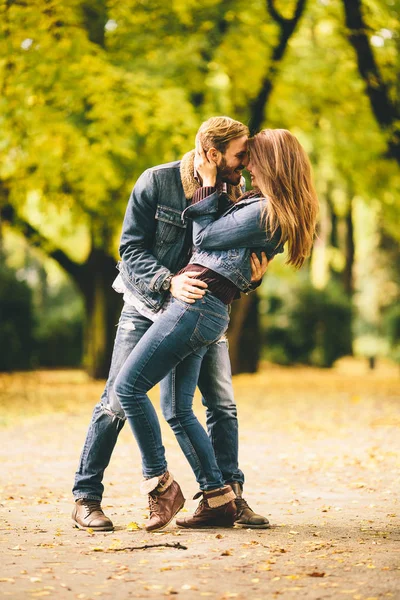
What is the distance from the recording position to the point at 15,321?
67.3 ft

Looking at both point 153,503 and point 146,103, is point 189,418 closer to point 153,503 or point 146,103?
point 153,503

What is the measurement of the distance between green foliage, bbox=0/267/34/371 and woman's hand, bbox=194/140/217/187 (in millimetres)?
15609

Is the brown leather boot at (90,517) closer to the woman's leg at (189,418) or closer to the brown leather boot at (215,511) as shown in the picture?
the brown leather boot at (215,511)

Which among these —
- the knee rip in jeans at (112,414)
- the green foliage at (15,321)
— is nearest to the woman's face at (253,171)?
the knee rip in jeans at (112,414)

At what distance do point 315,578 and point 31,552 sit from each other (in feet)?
4.61

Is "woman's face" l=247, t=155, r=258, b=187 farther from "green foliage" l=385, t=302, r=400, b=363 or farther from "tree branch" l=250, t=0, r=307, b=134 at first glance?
"green foliage" l=385, t=302, r=400, b=363

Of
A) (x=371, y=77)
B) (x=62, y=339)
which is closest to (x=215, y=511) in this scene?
(x=371, y=77)

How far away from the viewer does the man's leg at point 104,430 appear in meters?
5.15

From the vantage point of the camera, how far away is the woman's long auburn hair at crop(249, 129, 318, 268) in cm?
482

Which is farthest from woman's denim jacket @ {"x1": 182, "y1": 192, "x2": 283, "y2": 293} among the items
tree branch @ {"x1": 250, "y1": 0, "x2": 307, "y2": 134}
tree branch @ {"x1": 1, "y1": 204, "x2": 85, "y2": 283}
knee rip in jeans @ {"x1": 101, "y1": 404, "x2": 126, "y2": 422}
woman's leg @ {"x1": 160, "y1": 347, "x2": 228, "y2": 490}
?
tree branch @ {"x1": 1, "y1": 204, "x2": 85, "y2": 283}

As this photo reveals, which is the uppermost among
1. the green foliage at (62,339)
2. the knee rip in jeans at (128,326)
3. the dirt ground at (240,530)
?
the knee rip in jeans at (128,326)

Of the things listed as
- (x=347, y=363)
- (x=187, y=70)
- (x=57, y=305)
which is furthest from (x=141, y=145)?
(x=57, y=305)

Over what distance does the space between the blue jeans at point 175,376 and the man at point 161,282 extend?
12 centimetres

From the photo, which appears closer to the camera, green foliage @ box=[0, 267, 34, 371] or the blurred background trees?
the blurred background trees
